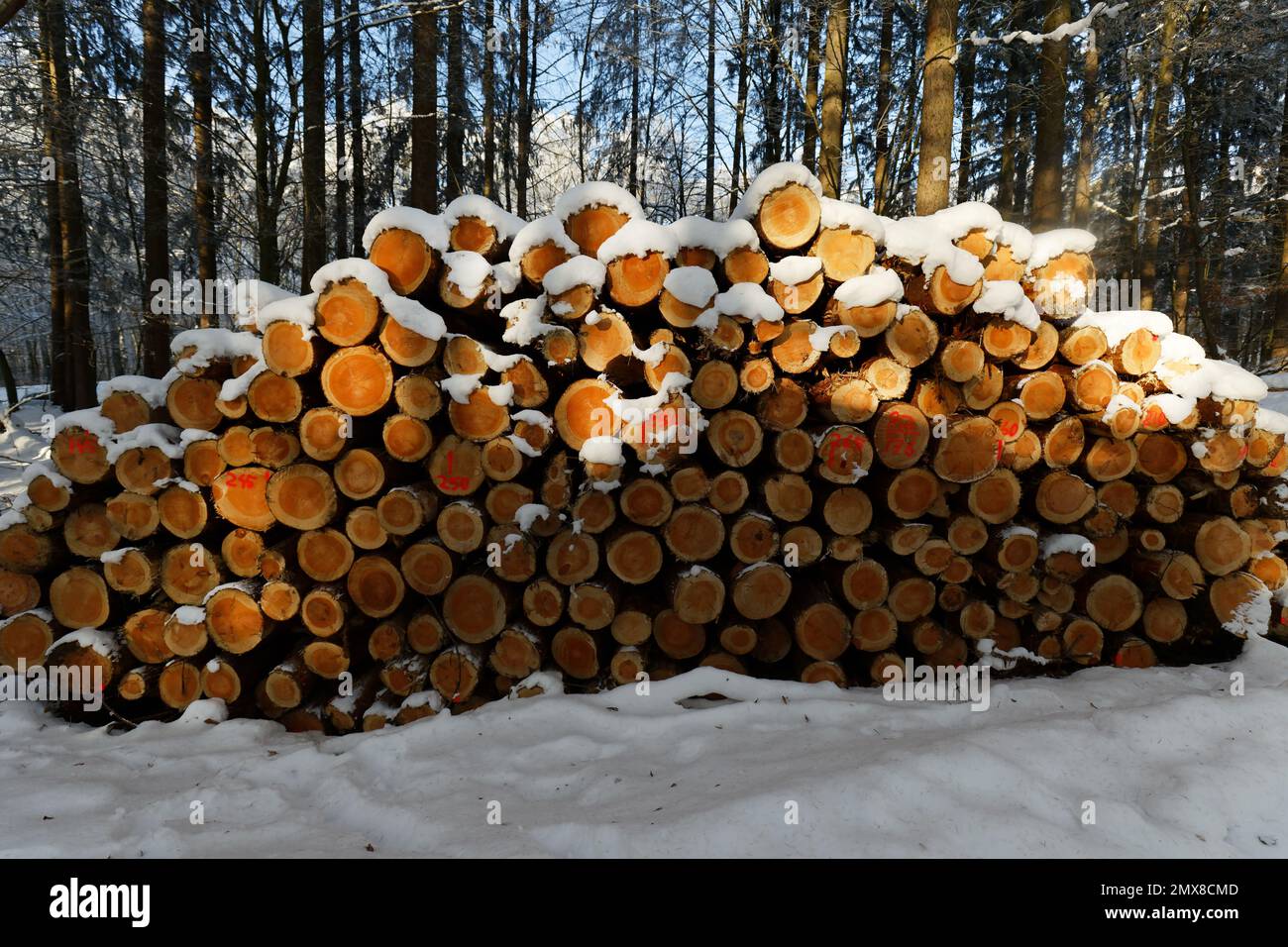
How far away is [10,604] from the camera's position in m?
3.00

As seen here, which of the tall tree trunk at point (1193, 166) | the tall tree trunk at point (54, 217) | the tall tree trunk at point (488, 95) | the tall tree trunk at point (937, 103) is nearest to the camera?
the tall tree trunk at point (937, 103)

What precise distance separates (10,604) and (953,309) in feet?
15.6

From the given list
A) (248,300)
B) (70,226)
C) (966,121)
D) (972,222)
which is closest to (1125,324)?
(972,222)

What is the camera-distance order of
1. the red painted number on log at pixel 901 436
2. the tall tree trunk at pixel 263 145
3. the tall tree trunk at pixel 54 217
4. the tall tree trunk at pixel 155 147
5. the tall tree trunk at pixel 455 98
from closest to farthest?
1. the red painted number on log at pixel 901 436
2. the tall tree trunk at pixel 263 145
3. the tall tree trunk at pixel 155 147
4. the tall tree trunk at pixel 54 217
5. the tall tree trunk at pixel 455 98

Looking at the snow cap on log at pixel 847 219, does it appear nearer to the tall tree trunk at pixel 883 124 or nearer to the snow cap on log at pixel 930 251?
the snow cap on log at pixel 930 251

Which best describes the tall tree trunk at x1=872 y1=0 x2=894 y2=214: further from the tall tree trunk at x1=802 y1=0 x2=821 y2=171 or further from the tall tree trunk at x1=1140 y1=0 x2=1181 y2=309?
the tall tree trunk at x1=1140 y1=0 x2=1181 y2=309

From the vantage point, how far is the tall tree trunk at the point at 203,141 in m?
5.89

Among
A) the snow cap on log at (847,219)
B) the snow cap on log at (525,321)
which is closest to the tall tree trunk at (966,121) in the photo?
the snow cap on log at (847,219)

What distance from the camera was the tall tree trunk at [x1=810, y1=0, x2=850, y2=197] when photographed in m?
6.35

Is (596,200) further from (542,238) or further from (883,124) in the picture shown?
(883,124)

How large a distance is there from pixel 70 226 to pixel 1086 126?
1624cm

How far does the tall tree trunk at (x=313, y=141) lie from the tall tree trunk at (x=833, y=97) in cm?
505

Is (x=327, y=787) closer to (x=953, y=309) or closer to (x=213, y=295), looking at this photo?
(x=953, y=309)

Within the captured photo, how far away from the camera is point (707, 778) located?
6.82 ft
